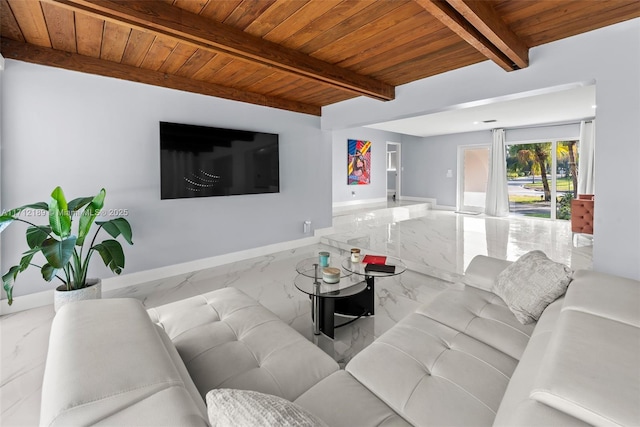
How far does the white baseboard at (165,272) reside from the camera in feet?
9.18

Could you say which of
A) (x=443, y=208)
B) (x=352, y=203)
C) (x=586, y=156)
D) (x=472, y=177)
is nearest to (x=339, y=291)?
(x=352, y=203)

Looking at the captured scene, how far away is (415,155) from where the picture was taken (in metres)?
9.54

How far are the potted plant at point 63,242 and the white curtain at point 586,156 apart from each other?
27.1 ft

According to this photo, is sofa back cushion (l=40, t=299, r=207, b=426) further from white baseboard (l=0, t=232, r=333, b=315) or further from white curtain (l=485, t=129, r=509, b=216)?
white curtain (l=485, t=129, r=509, b=216)

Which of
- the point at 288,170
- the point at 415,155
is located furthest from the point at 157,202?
the point at 415,155

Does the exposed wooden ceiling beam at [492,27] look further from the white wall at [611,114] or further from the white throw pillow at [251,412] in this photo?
the white throw pillow at [251,412]

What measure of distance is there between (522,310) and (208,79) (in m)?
3.81

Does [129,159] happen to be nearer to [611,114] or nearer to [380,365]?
[380,365]

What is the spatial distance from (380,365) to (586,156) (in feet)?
24.8

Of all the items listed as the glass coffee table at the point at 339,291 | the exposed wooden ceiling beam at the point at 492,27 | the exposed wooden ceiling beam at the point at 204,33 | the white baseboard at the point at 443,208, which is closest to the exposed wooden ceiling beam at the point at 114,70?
the exposed wooden ceiling beam at the point at 204,33

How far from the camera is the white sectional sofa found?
0.81 meters

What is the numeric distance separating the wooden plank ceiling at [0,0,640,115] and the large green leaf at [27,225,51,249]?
5.08ft

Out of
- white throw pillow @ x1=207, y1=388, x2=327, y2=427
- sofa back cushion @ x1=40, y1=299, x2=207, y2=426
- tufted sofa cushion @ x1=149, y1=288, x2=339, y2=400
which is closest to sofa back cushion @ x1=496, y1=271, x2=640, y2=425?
white throw pillow @ x1=207, y1=388, x2=327, y2=427

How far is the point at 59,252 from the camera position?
220 cm
